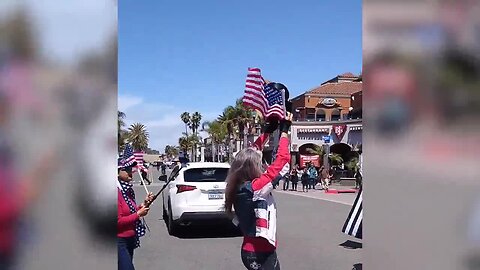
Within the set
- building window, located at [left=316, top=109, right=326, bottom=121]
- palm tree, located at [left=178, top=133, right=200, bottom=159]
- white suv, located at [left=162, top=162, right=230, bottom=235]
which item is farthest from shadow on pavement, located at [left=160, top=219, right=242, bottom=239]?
palm tree, located at [left=178, top=133, right=200, bottom=159]

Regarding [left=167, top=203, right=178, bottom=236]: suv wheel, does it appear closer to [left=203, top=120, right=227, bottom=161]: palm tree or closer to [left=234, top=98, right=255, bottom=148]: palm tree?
[left=234, top=98, right=255, bottom=148]: palm tree

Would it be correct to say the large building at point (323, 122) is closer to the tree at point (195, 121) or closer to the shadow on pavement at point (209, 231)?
the shadow on pavement at point (209, 231)

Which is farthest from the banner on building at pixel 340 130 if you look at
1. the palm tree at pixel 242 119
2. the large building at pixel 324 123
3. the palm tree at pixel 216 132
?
the palm tree at pixel 216 132

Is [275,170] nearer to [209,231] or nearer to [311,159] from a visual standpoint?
[209,231]

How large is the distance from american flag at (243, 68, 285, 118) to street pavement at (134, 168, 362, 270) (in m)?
3.69

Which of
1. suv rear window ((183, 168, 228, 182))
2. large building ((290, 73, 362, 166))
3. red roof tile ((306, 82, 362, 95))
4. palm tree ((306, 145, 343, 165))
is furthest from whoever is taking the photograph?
red roof tile ((306, 82, 362, 95))

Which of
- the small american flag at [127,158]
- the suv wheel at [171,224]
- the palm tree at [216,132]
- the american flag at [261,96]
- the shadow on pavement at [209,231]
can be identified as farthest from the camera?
the palm tree at [216,132]

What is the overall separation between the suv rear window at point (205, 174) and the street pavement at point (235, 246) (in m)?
1.20

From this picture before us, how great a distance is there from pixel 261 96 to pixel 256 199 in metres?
0.71

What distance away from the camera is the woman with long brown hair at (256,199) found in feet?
11.4

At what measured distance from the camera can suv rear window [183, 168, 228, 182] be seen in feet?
36.2
